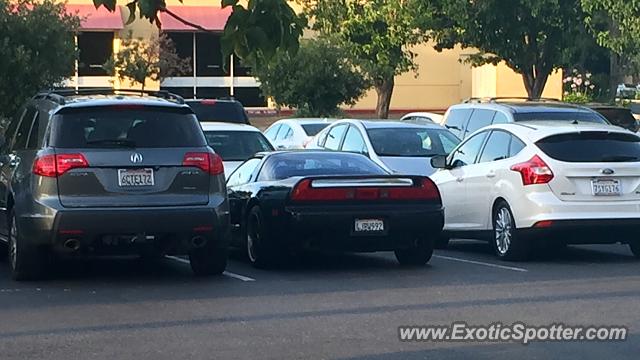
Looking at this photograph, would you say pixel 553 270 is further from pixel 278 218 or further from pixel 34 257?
pixel 34 257

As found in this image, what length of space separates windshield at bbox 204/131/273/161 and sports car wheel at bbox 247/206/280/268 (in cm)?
500

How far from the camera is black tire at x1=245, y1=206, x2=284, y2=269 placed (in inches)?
511

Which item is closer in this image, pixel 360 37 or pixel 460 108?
pixel 460 108

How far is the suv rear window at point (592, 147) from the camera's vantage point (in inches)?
541

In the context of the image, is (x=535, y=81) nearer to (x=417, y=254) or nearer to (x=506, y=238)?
(x=506, y=238)

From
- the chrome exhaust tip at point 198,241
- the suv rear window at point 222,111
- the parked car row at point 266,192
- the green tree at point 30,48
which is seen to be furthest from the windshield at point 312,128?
the chrome exhaust tip at point 198,241

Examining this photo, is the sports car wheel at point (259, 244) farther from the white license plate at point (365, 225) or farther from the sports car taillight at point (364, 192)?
the white license plate at point (365, 225)

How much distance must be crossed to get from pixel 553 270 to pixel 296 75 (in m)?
26.0

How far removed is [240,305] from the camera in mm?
10688

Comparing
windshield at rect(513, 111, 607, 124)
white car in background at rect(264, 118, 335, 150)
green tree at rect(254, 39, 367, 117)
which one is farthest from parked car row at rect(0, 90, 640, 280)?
green tree at rect(254, 39, 367, 117)

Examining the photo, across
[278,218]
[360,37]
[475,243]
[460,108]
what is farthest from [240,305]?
[360,37]

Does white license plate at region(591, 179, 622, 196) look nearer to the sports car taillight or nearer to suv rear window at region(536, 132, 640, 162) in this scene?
suv rear window at region(536, 132, 640, 162)

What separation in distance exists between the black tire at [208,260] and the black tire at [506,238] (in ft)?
10.7

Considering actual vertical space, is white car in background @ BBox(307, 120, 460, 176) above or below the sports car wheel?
above
